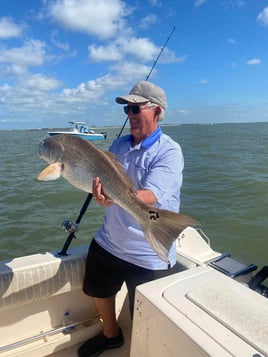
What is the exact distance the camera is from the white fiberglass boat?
6.08ft

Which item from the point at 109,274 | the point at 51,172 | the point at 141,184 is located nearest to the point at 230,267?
the point at 109,274

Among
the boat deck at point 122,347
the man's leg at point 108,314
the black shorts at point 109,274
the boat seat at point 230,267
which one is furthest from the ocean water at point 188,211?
the black shorts at point 109,274

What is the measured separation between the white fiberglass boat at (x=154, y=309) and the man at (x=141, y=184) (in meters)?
0.34

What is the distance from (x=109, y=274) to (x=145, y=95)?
1.53 m

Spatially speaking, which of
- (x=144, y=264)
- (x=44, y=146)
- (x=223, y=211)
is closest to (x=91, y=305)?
(x=144, y=264)

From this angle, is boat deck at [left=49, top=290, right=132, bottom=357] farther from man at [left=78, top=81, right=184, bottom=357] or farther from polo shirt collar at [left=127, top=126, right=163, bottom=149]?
polo shirt collar at [left=127, top=126, right=163, bottom=149]

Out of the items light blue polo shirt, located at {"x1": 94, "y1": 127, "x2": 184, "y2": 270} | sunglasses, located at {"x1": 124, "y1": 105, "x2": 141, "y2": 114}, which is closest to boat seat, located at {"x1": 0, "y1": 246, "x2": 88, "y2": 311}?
light blue polo shirt, located at {"x1": 94, "y1": 127, "x2": 184, "y2": 270}

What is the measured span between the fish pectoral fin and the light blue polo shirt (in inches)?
24.3

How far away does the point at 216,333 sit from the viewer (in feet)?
6.00

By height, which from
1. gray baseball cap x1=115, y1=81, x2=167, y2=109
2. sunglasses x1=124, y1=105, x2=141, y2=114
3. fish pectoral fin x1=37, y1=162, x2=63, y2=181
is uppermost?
gray baseball cap x1=115, y1=81, x2=167, y2=109

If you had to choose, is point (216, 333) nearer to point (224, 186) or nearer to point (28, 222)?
point (28, 222)

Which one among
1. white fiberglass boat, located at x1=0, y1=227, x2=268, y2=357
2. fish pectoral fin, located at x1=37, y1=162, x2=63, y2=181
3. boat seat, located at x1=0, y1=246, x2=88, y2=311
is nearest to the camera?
white fiberglass boat, located at x1=0, y1=227, x2=268, y2=357

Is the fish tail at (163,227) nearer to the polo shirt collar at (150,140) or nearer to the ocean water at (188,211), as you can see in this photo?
the polo shirt collar at (150,140)

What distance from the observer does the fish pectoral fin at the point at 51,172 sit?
7.50ft
